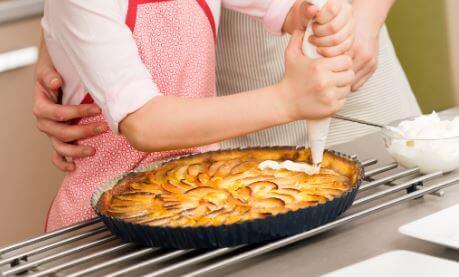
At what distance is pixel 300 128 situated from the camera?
1901mm

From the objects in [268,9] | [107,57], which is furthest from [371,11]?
[107,57]

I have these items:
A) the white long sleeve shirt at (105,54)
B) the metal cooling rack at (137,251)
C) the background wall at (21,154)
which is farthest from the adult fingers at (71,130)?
the background wall at (21,154)

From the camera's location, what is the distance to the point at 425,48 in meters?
2.60

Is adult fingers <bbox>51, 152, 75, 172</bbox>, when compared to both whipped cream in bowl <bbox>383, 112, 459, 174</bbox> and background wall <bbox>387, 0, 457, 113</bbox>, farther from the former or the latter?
background wall <bbox>387, 0, 457, 113</bbox>

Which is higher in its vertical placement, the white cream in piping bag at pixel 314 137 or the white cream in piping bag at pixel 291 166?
the white cream in piping bag at pixel 314 137

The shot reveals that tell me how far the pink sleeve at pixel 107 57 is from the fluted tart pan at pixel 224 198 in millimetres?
110

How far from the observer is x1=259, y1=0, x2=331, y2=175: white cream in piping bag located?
1271mm

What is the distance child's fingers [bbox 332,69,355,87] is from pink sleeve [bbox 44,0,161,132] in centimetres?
26

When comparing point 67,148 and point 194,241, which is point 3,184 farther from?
point 194,241

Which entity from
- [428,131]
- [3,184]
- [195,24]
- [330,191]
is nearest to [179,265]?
[330,191]

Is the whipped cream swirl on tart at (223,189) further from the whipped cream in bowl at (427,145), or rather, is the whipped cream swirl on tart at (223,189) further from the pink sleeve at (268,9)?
the pink sleeve at (268,9)

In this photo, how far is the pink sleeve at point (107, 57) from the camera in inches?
51.9

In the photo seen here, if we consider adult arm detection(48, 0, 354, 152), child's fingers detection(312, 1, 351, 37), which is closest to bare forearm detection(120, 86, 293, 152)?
adult arm detection(48, 0, 354, 152)

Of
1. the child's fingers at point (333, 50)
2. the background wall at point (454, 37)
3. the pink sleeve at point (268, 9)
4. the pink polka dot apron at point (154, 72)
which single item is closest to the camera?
the child's fingers at point (333, 50)
